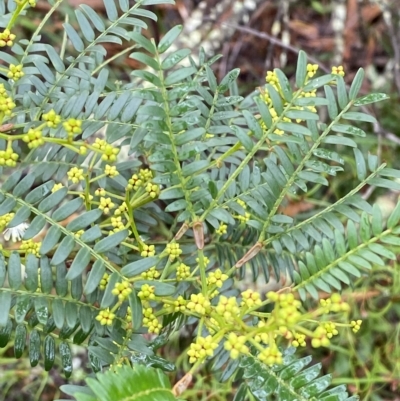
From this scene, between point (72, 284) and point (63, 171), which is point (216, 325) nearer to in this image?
point (72, 284)

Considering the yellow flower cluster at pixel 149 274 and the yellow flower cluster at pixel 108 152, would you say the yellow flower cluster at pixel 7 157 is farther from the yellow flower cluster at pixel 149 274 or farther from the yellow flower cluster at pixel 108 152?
the yellow flower cluster at pixel 149 274

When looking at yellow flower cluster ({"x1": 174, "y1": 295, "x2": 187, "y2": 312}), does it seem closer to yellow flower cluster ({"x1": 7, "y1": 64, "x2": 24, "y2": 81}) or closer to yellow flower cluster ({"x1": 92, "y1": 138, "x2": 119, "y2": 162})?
yellow flower cluster ({"x1": 92, "y1": 138, "x2": 119, "y2": 162})

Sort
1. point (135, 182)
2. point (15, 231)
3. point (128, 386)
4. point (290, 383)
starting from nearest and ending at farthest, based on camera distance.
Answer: point (128, 386)
point (290, 383)
point (135, 182)
point (15, 231)

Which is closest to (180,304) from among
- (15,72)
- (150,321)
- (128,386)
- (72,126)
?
(150,321)

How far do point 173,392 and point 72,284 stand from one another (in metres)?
0.20

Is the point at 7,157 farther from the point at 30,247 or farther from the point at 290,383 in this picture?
the point at 290,383

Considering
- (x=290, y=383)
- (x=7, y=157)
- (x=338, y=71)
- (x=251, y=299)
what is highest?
(x=338, y=71)

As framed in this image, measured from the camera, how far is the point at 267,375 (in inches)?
26.5

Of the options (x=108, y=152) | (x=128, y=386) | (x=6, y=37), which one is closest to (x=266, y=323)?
(x=128, y=386)

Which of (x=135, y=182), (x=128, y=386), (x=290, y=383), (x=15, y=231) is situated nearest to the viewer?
(x=128, y=386)

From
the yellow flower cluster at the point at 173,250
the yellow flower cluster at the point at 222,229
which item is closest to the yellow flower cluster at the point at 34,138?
the yellow flower cluster at the point at 173,250

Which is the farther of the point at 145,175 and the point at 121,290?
the point at 145,175

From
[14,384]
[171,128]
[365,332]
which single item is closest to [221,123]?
[171,128]

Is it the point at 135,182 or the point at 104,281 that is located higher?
the point at 135,182
